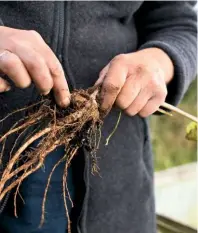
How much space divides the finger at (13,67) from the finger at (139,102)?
222 mm

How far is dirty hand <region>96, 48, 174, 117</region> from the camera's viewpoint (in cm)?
84

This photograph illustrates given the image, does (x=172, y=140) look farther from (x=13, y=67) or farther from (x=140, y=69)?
(x=13, y=67)

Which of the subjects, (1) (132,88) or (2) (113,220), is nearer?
(1) (132,88)

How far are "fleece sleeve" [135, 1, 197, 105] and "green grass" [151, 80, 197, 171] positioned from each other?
2686 mm

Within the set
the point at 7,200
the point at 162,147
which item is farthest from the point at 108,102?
the point at 162,147

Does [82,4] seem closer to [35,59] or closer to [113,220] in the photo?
[35,59]

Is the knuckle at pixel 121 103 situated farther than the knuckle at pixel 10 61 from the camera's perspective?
Yes

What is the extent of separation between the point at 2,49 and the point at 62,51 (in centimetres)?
22

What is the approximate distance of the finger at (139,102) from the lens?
34.2 inches

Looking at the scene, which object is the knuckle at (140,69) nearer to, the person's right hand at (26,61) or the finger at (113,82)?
the finger at (113,82)

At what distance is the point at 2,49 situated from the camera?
2.40ft

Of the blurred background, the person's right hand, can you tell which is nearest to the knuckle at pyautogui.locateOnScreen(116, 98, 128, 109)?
the person's right hand

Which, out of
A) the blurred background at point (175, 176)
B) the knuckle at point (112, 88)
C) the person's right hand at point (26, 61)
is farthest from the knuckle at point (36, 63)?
the blurred background at point (175, 176)

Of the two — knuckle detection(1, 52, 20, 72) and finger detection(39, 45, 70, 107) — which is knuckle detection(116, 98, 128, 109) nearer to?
finger detection(39, 45, 70, 107)
